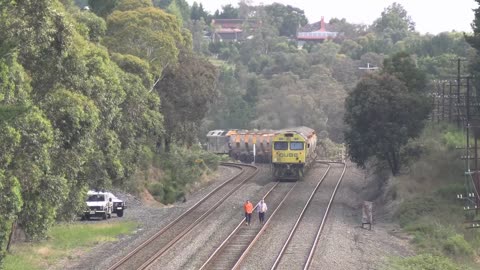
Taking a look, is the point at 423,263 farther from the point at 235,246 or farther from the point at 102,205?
the point at 102,205

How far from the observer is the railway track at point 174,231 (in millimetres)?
27719

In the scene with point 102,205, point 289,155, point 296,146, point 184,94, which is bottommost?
point 102,205

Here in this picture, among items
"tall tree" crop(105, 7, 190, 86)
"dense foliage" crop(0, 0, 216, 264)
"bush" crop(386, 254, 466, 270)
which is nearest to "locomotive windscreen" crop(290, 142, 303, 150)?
"tall tree" crop(105, 7, 190, 86)

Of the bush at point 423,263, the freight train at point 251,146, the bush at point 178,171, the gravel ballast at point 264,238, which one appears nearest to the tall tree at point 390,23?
the freight train at point 251,146

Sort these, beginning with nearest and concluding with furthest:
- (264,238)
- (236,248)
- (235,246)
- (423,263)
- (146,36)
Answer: (423,263) → (236,248) → (235,246) → (264,238) → (146,36)

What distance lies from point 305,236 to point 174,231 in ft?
17.7

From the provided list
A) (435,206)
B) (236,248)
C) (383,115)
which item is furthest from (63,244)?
(383,115)

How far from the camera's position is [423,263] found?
27.3m

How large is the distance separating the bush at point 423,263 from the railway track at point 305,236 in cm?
273

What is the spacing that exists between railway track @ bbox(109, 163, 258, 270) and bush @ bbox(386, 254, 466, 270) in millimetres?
7700

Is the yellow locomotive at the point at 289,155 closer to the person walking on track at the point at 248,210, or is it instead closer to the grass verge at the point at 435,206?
the grass verge at the point at 435,206

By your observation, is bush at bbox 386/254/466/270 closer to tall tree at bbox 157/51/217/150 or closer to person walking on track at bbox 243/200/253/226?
person walking on track at bbox 243/200/253/226

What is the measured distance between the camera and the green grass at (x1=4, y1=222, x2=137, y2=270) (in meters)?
27.9

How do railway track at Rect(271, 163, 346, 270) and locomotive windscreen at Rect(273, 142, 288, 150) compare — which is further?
locomotive windscreen at Rect(273, 142, 288, 150)
